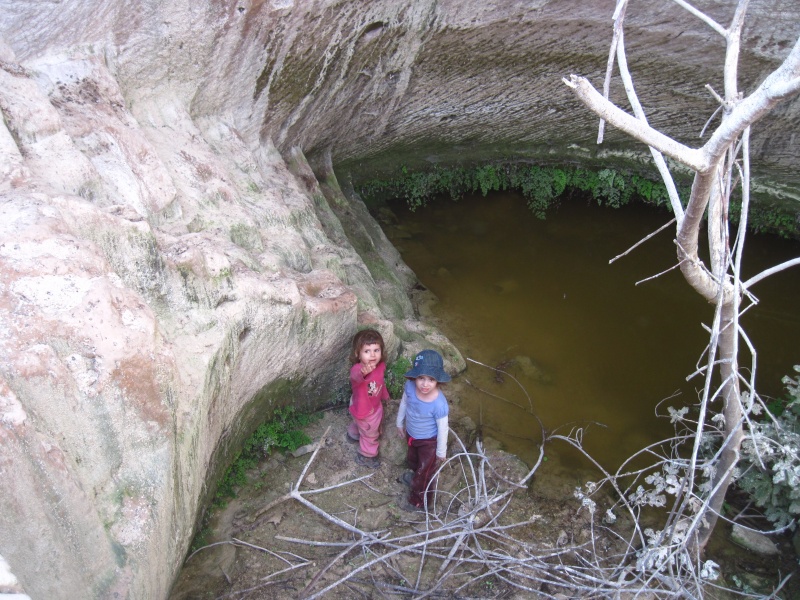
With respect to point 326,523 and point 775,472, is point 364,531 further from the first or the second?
point 775,472

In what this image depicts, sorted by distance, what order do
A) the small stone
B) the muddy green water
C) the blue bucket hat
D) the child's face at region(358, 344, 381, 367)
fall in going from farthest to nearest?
the muddy green water
the small stone
the child's face at region(358, 344, 381, 367)
the blue bucket hat

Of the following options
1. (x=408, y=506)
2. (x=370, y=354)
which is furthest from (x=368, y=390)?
(x=408, y=506)

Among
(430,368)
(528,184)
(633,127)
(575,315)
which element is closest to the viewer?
(633,127)

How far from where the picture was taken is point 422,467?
3.48 metres

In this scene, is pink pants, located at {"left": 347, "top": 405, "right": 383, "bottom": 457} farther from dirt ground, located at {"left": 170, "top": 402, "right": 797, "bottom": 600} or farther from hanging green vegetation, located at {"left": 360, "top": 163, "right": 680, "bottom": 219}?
hanging green vegetation, located at {"left": 360, "top": 163, "right": 680, "bottom": 219}

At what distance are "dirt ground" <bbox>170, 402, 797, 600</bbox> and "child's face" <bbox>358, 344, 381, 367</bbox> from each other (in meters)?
0.60

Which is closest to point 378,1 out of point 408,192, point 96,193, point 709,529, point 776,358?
point 96,193

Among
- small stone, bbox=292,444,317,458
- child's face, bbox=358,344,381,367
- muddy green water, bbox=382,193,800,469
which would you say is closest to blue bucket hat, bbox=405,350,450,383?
child's face, bbox=358,344,381,367

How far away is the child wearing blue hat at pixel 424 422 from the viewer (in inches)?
129

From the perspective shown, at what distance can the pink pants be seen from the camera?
3.64 meters

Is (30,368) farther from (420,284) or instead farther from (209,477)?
(420,284)

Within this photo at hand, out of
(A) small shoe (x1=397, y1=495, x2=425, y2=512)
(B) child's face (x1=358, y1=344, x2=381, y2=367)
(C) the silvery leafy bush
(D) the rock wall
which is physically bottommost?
(C) the silvery leafy bush

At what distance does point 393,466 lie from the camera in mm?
3775

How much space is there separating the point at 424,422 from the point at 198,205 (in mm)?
1591
